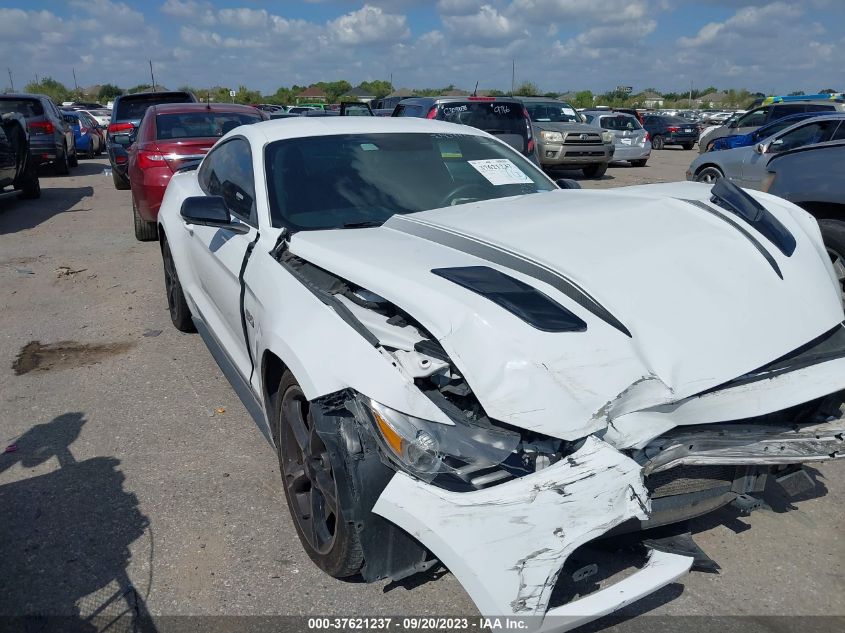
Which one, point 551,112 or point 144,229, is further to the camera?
point 551,112

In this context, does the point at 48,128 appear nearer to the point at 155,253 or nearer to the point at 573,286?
the point at 155,253

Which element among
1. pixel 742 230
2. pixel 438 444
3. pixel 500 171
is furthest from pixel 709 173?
pixel 438 444

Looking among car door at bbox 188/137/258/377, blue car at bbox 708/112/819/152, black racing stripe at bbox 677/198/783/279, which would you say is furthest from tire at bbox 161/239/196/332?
blue car at bbox 708/112/819/152

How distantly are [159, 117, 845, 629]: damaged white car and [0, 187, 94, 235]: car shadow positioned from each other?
9.10 m

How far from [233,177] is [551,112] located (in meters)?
13.7

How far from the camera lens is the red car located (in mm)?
7906

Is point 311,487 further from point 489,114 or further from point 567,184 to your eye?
point 489,114

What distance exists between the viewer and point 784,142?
35.2ft

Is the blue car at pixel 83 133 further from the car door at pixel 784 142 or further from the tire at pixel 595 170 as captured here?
the car door at pixel 784 142

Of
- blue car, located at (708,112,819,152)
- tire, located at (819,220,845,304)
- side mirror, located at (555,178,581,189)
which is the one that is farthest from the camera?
blue car, located at (708,112,819,152)

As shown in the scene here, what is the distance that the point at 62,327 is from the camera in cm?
593

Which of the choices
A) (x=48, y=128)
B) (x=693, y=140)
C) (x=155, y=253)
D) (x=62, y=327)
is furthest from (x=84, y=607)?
(x=693, y=140)

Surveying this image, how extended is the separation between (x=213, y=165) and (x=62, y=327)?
2220 mm

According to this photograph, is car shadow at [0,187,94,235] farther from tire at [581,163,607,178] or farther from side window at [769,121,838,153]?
side window at [769,121,838,153]
